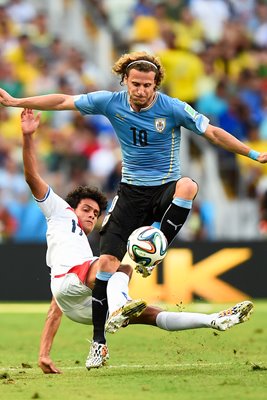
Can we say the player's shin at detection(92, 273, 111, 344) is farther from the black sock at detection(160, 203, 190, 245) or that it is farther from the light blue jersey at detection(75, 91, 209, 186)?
the light blue jersey at detection(75, 91, 209, 186)

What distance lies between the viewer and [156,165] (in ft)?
29.8

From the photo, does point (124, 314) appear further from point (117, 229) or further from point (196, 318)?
point (117, 229)

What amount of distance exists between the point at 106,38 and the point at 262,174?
582 centimetres

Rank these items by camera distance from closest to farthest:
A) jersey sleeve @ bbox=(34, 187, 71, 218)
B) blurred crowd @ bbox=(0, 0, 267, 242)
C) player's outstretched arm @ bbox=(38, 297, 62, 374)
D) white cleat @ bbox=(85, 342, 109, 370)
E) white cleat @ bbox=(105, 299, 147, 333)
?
white cleat @ bbox=(105, 299, 147, 333)
white cleat @ bbox=(85, 342, 109, 370)
player's outstretched arm @ bbox=(38, 297, 62, 374)
jersey sleeve @ bbox=(34, 187, 71, 218)
blurred crowd @ bbox=(0, 0, 267, 242)

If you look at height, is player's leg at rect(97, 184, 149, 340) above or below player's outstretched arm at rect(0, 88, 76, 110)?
below

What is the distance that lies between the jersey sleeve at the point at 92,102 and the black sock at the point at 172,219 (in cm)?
103

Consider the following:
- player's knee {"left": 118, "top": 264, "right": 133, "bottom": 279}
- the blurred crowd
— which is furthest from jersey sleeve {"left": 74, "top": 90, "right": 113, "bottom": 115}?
the blurred crowd

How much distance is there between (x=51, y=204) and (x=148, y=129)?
1.12 m

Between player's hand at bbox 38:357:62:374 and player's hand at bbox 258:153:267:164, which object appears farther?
player's hand at bbox 38:357:62:374

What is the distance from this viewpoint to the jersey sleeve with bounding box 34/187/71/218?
9297 mm

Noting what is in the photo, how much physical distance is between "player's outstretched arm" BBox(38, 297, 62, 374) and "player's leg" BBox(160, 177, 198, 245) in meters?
1.22

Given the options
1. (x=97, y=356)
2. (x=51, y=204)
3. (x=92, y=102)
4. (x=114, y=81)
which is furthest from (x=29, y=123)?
(x=114, y=81)

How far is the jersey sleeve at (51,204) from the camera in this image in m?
9.30

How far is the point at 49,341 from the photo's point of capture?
917 cm
